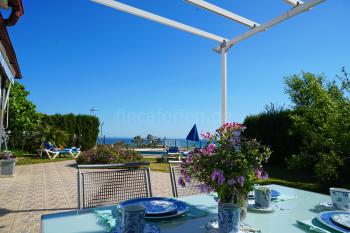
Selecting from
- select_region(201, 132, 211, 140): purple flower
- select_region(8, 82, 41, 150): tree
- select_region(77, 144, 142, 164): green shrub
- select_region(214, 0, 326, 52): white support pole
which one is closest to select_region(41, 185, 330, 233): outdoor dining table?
select_region(201, 132, 211, 140): purple flower

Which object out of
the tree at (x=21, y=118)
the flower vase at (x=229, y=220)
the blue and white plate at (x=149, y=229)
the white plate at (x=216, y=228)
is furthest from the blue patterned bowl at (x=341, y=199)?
the tree at (x=21, y=118)

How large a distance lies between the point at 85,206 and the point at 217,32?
2.71 m

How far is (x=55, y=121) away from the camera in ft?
48.9

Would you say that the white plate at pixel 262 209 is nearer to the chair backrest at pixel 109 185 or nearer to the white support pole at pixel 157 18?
the chair backrest at pixel 109 185

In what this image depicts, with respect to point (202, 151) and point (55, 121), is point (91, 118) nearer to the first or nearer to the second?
point (55, 121)

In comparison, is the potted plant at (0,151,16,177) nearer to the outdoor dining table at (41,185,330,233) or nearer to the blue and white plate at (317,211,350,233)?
the outdoor dining table at (41,185,330,233)

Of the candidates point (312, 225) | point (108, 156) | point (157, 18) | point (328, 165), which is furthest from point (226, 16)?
point (108, 156)

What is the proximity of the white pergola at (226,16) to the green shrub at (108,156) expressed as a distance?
234 inches

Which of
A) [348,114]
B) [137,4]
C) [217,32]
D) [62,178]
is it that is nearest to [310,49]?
[348,114]

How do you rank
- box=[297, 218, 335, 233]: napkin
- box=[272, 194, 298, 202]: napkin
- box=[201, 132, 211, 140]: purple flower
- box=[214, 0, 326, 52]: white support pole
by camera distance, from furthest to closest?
1. box=[214, 0, 326, 52]: white support pole
2. box=[272, 194, 298, 202]: napkin
3. box=[201, 132, 211, 140]: purple flower
4. box=[297, 218, 335, 233]: napkin

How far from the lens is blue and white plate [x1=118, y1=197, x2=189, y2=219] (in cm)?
133

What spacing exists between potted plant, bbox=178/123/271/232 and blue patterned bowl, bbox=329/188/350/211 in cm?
56

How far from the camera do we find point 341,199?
4.91 feet

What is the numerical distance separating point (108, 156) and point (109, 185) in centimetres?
736
